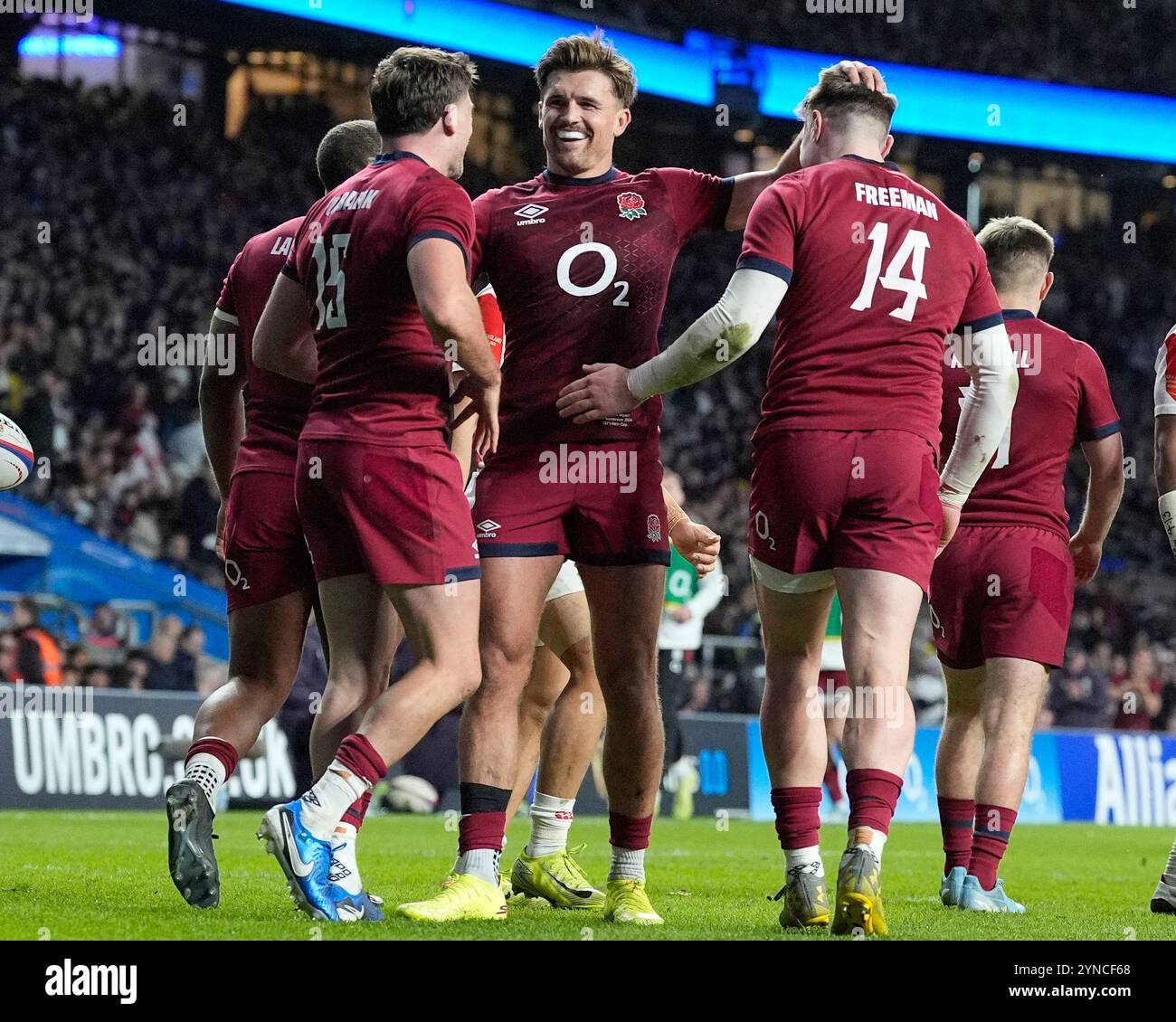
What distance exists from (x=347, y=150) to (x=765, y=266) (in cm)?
170

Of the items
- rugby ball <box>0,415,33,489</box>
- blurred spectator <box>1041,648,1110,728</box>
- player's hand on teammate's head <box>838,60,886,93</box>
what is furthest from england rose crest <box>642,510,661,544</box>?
blurred spectator <box>1041,648,1110,728</box>

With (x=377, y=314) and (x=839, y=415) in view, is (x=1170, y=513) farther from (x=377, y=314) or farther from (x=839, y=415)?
(x=377, y=314)

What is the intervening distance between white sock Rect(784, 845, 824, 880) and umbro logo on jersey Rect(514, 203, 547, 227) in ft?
7.05

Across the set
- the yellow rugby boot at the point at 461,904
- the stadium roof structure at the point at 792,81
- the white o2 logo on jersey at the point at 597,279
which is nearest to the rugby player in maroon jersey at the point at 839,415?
the white o2 logo on jersey at the point at 597,279

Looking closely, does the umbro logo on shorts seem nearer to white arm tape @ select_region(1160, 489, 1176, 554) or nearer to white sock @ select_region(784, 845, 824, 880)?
white sock @ select_region(784, 845, 824, 880)

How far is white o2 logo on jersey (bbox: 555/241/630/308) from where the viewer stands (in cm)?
518

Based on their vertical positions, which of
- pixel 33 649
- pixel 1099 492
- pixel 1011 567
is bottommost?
pixel 33 649

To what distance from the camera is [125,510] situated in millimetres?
Answer: 17078

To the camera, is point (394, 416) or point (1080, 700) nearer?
point (394, 416)

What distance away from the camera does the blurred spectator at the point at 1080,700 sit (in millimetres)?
18422

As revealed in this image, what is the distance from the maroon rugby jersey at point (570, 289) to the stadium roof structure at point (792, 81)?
57.2 ft

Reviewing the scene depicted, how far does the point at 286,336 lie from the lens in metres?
5.04
